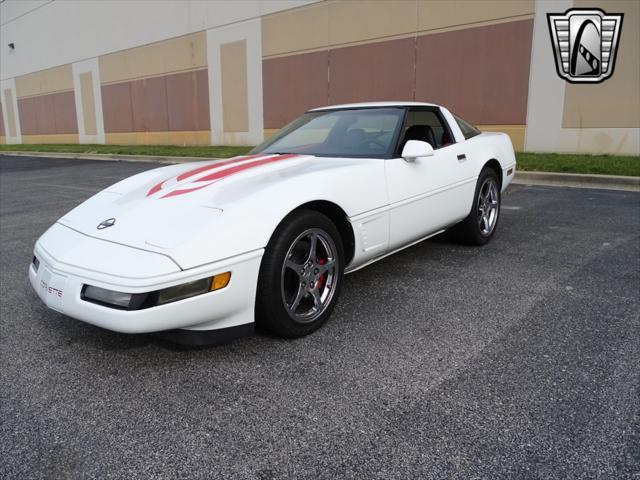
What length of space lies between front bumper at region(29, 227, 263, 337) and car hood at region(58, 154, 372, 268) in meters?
0.07

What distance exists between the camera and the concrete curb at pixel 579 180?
8195 mm

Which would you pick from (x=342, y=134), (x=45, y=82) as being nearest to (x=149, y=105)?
(x=45, y=82)

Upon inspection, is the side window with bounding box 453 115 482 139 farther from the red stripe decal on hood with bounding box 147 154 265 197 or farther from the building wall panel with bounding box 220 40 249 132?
the building wall panel with bounding box 220 40 249 132

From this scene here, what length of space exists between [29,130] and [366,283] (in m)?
34.4

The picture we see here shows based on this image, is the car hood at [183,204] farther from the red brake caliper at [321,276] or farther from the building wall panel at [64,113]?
the building wall panel at [64,113]

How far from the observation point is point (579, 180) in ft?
28.3

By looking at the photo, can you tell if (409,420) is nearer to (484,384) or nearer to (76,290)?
(484,384)

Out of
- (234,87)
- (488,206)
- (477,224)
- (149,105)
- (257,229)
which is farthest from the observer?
(149,105)

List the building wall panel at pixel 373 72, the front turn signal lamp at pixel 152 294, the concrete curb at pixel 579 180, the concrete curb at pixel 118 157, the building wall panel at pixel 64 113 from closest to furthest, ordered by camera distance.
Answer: the front turn signal lamp at pixel 152 294 → the concrete curb at pixel 579 180 → the building wall panel at pixel 373 72 → the concrete curb at pixel 118 157 → the building wall panel at pixel 64 113

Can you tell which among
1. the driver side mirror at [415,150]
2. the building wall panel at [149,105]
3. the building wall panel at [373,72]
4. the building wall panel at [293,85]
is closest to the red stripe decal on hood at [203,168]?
the driver side mirror at [415,150]

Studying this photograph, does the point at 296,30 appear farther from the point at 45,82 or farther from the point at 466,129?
the point at 45,82

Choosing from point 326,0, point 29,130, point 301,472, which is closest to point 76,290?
point 301,472

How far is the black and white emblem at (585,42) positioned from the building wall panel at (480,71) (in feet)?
2.12

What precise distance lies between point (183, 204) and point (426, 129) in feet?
7.13
